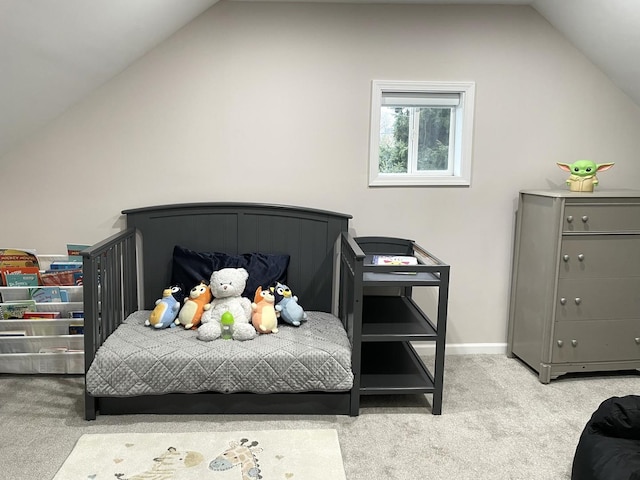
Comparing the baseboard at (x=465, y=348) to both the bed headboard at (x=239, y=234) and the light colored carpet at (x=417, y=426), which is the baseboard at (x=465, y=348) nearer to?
the light colored carpet at (x=417, y=426)

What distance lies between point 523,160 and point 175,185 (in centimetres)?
199

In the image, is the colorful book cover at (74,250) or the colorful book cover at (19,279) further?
the colorful book cover at (74,250)

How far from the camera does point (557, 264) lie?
2998 mm

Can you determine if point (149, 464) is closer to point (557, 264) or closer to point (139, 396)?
point (139, 396)

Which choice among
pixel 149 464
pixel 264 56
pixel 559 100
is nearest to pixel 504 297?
pixel 559 100

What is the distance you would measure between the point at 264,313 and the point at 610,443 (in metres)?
1.54

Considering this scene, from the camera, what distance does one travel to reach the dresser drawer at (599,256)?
300 cm

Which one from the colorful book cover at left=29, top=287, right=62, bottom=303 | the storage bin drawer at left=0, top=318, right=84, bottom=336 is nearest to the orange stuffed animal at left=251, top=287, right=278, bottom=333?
the storage bin drawer at left=0, top=318, right=84, bottom=336

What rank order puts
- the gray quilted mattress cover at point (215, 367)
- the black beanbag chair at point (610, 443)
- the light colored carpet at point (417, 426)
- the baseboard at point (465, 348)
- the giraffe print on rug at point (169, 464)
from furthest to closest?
the baseboard at point (465, 348)
the gray quilted mattress cover at point (215, 367)
the light colored carpet at point (417, 426)
the giraffe print on rug at point (169, 464)
the black beanbag chair at point (610, 443)

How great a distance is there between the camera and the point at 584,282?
9.96ft

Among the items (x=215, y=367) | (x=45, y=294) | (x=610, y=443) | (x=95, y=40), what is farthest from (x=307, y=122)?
(x=610, y=443)

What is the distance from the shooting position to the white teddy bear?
8.89 ft

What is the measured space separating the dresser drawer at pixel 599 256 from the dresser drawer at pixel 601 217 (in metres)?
0.04

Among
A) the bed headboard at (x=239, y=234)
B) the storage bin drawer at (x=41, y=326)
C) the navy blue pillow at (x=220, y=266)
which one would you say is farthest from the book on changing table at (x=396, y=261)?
the storage bin drawer at (x=41, y=326)
